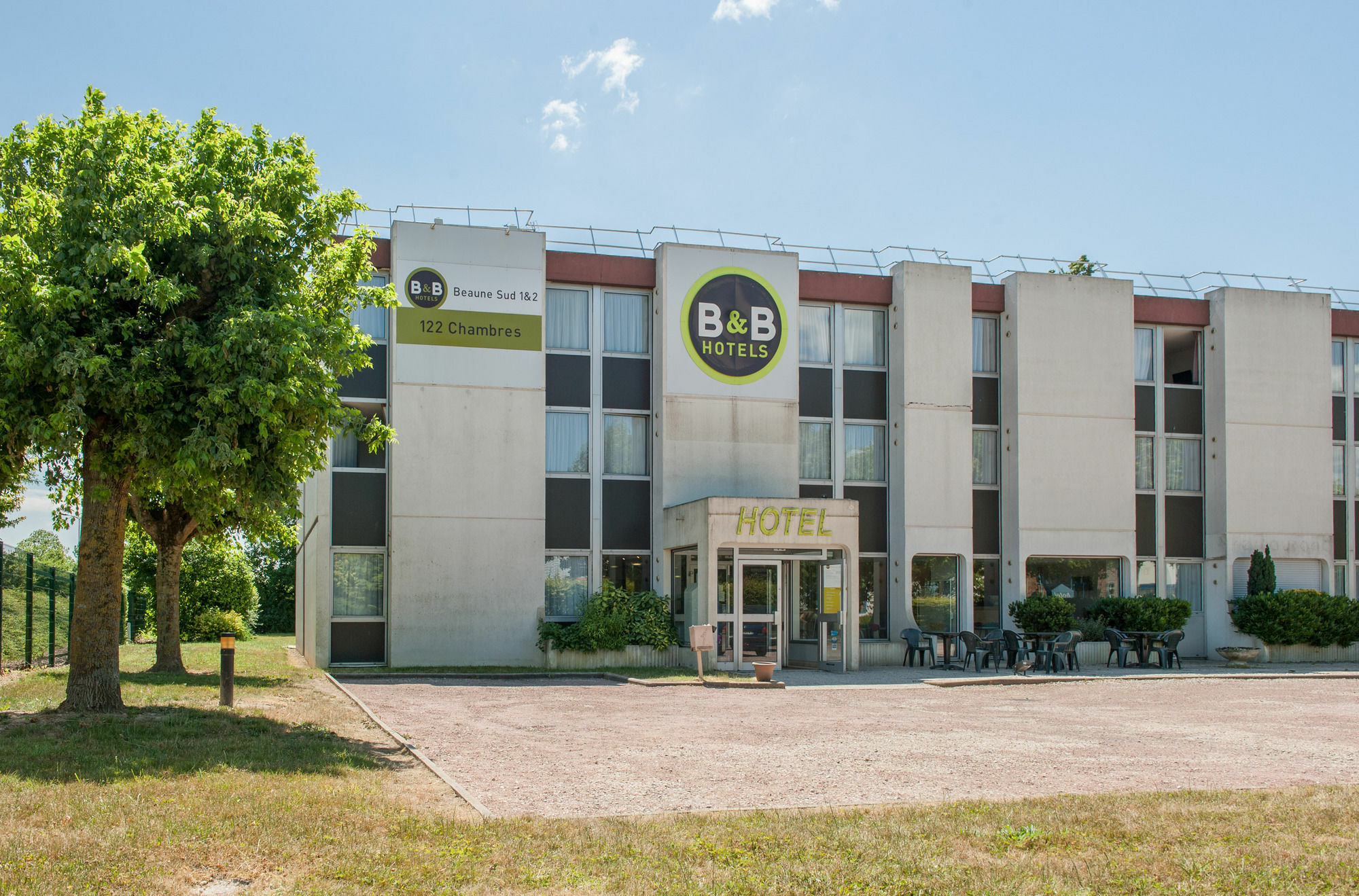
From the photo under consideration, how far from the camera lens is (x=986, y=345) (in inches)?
1094

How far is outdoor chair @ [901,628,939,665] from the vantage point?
2458cm

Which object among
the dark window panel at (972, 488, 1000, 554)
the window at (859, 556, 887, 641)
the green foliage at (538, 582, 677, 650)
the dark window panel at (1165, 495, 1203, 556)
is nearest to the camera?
the green foliage at (538, 582, 677, 650)

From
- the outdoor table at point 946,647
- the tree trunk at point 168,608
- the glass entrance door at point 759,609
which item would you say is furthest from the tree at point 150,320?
the outdoor table at point 946,647

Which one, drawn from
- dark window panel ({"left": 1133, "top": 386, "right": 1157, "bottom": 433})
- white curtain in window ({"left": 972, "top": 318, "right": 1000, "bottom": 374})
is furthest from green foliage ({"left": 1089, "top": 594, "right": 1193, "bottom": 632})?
white curtain in window ({"left": 972, "top": 318, "right": 1000, "bottom": 374})

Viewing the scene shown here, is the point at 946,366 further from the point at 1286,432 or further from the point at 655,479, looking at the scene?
the point at 1286,432

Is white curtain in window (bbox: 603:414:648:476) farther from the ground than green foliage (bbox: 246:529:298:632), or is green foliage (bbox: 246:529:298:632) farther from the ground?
white curtain in window (bbox: 603:414:648:476)

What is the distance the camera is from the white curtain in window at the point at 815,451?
26.4 meters

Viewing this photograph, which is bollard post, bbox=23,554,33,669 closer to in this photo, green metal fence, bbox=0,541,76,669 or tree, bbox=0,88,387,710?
green metal fence, bbox=0,541,76,669

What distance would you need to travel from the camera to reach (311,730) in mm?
12445

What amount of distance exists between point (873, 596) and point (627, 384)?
24.8 feet

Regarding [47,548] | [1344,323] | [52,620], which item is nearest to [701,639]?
[52,620]

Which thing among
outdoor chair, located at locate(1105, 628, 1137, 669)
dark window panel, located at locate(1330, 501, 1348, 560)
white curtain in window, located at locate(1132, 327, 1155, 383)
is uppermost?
white curtain in window, located at locate(1132, 327, 1155, 383)

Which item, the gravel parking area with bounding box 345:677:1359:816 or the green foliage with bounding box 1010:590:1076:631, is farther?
the green foliage with bounding box 1010:590:1076:631

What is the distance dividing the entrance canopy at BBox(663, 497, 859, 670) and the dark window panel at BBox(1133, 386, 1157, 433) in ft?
30.4
